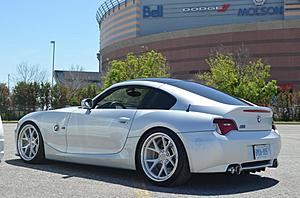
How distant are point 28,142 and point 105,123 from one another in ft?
5.93

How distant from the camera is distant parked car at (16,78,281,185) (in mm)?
5109

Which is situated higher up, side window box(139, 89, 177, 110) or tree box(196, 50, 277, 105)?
tree box(196, 50, 277, 105)

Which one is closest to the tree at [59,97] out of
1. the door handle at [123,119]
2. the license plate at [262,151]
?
the door handle at [123,119]

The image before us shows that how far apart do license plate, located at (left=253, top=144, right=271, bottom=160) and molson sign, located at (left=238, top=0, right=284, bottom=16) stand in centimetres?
6616

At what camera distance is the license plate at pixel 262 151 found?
17.6 feet

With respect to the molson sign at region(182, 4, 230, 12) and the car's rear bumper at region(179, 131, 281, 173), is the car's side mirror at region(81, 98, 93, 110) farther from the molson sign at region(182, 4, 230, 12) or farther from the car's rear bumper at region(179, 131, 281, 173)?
the molson sign at region(182, 4, 230, 12)

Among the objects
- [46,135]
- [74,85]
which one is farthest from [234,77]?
[46,135]

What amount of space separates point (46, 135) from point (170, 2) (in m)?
69.9

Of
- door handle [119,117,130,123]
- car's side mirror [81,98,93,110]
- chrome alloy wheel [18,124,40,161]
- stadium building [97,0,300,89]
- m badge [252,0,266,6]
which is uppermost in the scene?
m badge [252,0,266,6]

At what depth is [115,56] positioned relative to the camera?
81750mm

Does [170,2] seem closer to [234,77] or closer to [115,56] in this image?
[115,56]

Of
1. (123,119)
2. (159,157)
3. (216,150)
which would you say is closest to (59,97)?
(123,119)

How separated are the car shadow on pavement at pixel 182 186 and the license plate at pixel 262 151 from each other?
391mm

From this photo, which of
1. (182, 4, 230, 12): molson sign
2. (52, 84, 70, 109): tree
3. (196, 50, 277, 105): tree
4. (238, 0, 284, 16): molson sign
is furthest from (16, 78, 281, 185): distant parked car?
(182, 4, 230, 12): molson sign
